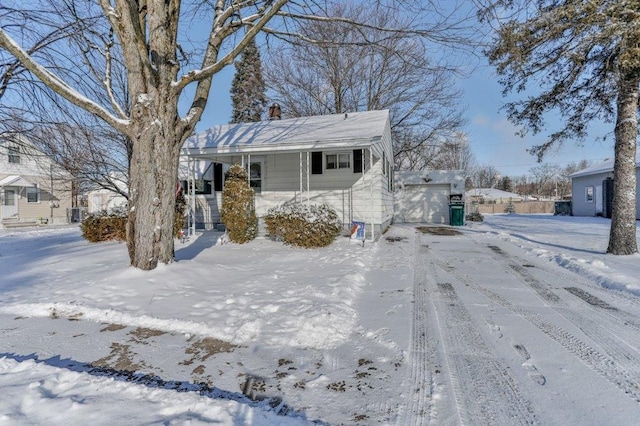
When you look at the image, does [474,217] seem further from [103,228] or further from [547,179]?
[547,179]

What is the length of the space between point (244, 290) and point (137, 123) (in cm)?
322

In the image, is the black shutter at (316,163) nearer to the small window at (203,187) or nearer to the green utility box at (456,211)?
the small window at (203,187)

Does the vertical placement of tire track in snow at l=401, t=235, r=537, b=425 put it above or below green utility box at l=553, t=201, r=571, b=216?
below

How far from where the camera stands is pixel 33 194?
23922mm

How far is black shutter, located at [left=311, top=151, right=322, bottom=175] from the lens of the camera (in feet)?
37.8

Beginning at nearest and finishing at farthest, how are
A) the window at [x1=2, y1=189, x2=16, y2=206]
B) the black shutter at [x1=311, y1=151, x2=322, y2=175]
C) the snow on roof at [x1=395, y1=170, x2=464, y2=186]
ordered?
the black shutter at [x1=311, y1=151, x2=322, y2=175], the snow on roof at [x1=395, y1=170, x2=464, y2=186], the window at [x1=2, y1=189, x2=16, y2=206]

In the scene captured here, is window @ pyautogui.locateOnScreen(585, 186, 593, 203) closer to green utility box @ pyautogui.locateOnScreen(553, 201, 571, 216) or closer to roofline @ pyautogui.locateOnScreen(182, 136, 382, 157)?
green utility box @ pyautogui.locateOnScreen(553, 201, 571, 216)

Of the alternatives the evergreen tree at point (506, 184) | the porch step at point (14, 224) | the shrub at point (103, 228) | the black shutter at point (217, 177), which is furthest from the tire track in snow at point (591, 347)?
the evergreen tree at point (506, 184)

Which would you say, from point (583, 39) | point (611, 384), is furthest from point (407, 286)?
point (583, 39)

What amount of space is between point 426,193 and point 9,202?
27.5 m

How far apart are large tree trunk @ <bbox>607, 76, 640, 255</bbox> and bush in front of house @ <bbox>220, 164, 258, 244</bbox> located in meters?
9.03

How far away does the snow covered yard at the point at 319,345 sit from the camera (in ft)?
7.28

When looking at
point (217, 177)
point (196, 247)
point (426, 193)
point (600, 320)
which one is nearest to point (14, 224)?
point (217, 177)

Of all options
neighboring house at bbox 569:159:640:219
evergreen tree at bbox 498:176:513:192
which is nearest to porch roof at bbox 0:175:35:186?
neighboring house at bbox 569:159:640:219
